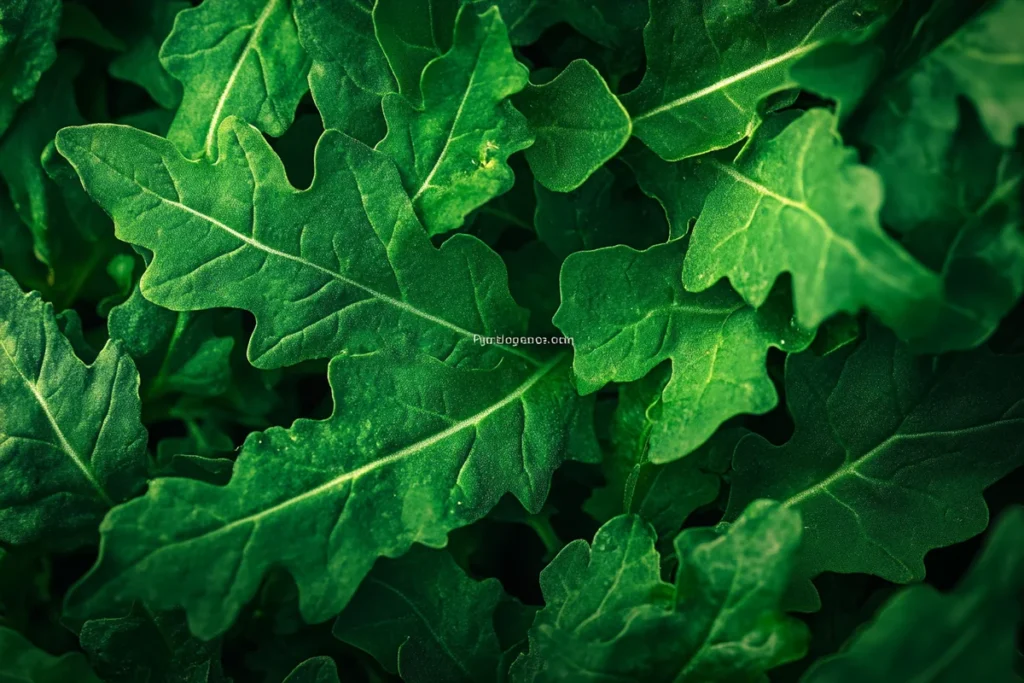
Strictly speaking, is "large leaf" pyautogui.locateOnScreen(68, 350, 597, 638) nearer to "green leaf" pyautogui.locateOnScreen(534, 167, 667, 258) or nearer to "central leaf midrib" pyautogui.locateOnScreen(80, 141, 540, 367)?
"central leaf midrib" pyautogui.locateOnScreen(80, 141, 540, 367)

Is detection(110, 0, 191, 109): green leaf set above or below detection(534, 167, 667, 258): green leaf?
above

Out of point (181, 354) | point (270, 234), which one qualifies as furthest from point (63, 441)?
point (270, 234)

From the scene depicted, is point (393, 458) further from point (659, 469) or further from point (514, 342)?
point (659, 469)

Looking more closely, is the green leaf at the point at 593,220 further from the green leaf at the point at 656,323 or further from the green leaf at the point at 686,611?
the green leaf at the point at 686,611

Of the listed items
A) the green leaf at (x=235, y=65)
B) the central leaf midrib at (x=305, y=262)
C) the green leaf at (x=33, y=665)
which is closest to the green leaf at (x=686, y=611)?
the central leaf midrib at (x=305, y=262)

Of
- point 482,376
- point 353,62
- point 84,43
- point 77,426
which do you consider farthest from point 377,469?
point 84,43

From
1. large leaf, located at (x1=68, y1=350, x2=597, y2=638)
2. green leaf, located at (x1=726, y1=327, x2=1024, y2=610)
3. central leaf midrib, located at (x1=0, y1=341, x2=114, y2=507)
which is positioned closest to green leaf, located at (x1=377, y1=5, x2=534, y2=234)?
large leaf, located at (x1=68, y1=350, x2=597, y2=638)

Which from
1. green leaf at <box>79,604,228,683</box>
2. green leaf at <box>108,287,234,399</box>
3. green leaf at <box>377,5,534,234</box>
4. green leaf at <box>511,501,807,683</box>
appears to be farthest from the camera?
green leaf at <box>108,287,234,399</box>
